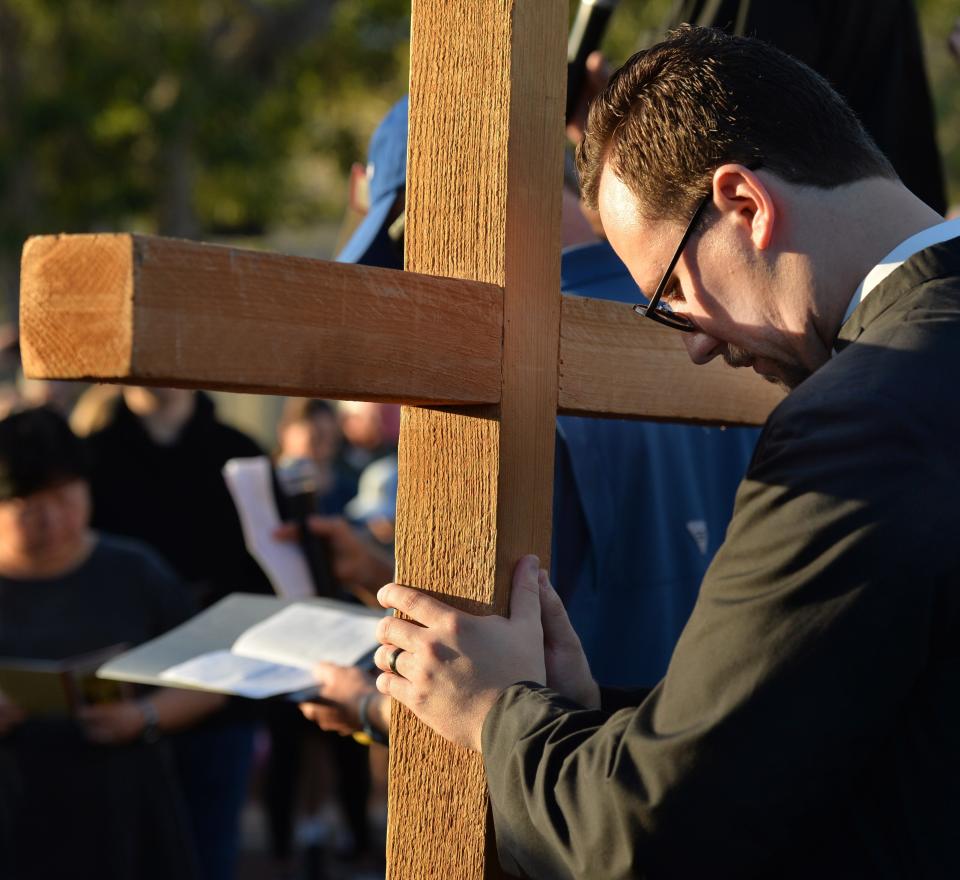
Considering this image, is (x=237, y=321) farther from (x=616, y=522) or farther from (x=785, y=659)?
(x=616, y=522)

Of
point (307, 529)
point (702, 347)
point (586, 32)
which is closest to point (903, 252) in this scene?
point (702, 347)

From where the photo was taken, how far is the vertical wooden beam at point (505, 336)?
4.72ft

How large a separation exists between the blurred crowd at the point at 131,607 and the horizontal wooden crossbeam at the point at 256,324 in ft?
2.74

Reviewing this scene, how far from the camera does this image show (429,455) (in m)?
1.48

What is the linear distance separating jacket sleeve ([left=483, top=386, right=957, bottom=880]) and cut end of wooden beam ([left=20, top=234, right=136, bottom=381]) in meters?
0.52

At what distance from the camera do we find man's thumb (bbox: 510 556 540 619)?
1423 mm

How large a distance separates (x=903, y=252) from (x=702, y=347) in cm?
26

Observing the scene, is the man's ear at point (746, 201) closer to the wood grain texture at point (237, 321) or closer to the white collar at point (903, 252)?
the white collar at point (903, 252)

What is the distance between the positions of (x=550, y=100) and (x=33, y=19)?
12470mm

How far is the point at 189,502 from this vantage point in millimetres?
5121

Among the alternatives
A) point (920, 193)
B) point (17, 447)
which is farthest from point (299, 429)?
point (920, 193)

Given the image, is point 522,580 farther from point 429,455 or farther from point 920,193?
point 920,193

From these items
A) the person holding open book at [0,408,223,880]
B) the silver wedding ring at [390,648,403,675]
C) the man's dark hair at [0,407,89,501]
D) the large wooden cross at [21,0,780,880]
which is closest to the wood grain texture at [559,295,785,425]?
the large wooden cross at [21,0,780,880]

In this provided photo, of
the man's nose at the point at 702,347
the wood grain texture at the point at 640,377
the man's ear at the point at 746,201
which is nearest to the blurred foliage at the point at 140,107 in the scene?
the wood grain texture at the point at 640,377
